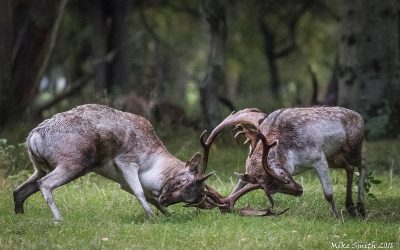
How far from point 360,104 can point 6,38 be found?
6445mm

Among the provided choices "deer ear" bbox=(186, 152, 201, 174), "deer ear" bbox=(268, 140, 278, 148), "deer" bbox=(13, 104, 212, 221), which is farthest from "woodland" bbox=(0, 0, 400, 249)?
"deer ear" bbox=(268, 140, 278, 148)

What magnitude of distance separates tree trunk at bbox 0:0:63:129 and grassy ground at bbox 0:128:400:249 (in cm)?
467

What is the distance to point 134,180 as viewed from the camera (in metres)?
9.15

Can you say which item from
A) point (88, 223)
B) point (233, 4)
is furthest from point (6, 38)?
point (233, 4)

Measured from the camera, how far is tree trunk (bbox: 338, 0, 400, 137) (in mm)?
15773

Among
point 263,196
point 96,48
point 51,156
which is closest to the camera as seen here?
point 51,156

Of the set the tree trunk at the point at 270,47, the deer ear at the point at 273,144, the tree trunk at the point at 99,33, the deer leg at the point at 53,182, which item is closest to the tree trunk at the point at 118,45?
the tree trunk at the point at 99,33

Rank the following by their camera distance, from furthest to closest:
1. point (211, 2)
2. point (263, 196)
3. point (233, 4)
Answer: point (233, 4) → point (211, 2) → point (263, 196)

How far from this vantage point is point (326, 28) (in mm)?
29906

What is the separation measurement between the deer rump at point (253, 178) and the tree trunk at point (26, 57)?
7.31 metres

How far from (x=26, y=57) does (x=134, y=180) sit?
25.9 ft

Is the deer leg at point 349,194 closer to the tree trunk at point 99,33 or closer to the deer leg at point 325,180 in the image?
the deer leg at point 325,180

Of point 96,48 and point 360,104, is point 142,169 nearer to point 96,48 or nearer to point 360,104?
point 360,104

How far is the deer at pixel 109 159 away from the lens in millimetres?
8906
